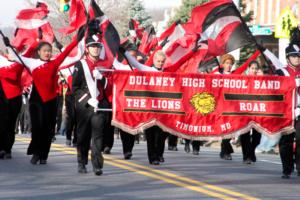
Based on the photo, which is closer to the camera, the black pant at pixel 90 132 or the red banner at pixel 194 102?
the black pant at pixel 90 132

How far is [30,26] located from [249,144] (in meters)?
4.40

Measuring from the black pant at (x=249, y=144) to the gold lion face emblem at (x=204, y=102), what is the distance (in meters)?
2.96

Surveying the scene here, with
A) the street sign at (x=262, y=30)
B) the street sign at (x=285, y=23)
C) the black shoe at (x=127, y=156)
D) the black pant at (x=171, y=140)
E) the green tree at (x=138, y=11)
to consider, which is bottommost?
the black shoe at (x=127, y=156)

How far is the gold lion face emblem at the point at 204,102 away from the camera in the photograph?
14523mm

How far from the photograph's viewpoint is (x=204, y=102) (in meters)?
14.6

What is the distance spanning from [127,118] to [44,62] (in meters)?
1.91

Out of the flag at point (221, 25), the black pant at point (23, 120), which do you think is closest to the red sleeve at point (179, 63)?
the flag at point (221, 25)

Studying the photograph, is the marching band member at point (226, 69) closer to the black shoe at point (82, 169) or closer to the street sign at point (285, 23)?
the black shoe at point (82, 169)

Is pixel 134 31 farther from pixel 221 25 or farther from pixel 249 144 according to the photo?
pixel 221 25

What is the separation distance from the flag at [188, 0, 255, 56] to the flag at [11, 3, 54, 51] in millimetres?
3334

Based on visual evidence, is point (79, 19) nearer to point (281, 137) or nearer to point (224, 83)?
point (224, 83)

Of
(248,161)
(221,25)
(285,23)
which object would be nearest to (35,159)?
(221,25)

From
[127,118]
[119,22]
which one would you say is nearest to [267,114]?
[127,118]

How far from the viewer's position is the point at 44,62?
51.1ft
